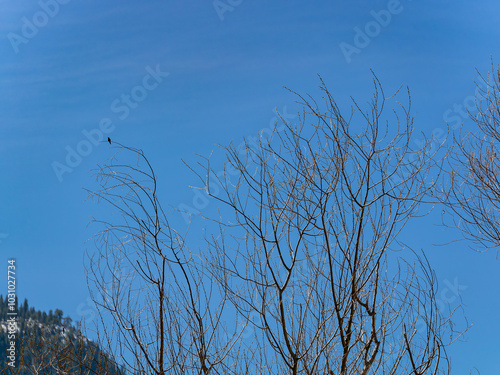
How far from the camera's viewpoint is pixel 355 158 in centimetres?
334

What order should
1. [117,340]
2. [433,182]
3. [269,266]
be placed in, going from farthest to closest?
[117,340] → [433,182] → [269,266]

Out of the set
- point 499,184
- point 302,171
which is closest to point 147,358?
point 302,171

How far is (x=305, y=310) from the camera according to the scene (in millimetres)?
3332

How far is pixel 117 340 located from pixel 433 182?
8.37ft

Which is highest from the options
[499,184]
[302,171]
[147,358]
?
[499,184]

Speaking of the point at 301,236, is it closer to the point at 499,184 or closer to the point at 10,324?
the point at 499,184

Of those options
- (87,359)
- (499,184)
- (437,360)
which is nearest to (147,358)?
(87,359)

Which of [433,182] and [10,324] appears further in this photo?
[10,324]

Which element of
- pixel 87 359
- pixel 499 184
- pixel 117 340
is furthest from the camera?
pixel 499 184

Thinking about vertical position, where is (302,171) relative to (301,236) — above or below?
above

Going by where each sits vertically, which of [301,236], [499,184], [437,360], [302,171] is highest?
[499,184]

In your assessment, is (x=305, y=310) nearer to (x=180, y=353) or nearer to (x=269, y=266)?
(x=269, y=266)

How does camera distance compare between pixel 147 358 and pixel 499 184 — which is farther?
pixel 499 184

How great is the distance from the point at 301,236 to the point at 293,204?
0.21 meters
